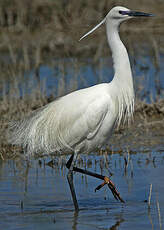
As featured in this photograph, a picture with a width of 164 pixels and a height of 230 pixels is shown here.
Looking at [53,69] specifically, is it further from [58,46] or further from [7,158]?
[7,158]

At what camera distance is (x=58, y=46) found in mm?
17328

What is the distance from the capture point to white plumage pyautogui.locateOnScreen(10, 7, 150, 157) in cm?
681

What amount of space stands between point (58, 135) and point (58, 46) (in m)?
10.4

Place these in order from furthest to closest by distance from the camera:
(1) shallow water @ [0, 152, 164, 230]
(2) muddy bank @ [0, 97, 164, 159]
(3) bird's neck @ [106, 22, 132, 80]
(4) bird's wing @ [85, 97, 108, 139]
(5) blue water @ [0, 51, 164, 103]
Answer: (5) blue water @ [0, 51, 164, 103]
(2) muddy bank @ [0, 97, 164, 159]
(3) bird's neck @ [106, 22, 132, 80]
(4) bird's wing @ [85, 97, 108, 139]
(1) shallow water @ [0, 152, 164, 230]

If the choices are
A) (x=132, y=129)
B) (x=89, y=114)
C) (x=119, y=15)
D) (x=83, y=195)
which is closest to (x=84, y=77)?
(x=132, y=129)

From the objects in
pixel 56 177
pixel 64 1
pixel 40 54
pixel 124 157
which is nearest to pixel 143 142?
pixel 124 157

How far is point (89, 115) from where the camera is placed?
6.79m

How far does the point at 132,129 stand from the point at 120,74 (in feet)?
9.17

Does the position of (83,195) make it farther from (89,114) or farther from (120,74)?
(120,74)

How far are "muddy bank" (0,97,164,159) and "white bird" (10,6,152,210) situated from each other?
1.35 metres

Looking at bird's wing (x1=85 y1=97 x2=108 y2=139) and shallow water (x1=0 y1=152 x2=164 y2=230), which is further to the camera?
bird's wing (x1=85 y1=97 x2=108 y2=139)

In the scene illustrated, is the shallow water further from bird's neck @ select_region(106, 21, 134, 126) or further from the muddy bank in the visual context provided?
bird's neck @ select_region(106, 21, 134, 126)

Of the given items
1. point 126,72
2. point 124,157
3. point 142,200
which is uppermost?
point 126,72

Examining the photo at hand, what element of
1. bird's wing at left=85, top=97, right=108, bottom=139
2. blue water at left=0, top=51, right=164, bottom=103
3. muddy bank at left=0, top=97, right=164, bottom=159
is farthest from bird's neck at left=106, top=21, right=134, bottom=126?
blue water at left=0, top=51, right=164, bottom=103
